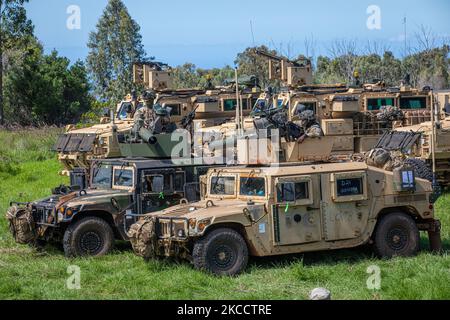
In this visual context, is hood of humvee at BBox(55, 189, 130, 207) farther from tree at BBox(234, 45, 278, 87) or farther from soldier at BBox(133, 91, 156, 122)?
tree at BBox(234, 45, 278, 87)

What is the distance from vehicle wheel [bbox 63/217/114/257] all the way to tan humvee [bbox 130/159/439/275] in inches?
59.6

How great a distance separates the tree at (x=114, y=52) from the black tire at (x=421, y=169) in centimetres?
2016

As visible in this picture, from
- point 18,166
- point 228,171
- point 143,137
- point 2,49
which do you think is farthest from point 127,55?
point 228,171

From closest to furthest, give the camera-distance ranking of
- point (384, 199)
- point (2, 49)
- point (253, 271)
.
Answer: point (253, 271)
point (384, 199)
point (2, 49)

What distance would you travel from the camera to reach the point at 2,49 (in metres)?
37.1

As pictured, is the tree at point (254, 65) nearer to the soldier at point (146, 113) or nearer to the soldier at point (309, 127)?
the soldier at point (146, 113)

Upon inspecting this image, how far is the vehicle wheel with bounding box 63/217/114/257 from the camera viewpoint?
42.7ft

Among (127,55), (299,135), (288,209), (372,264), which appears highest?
(127,55)

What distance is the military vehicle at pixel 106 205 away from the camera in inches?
516

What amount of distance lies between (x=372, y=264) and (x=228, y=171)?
2364 millimetres

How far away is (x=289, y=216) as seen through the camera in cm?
1183

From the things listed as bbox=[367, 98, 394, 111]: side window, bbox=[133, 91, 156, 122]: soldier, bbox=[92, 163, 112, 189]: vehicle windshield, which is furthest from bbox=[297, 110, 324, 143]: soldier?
bbox=[367, 98, 394, 111]: side window

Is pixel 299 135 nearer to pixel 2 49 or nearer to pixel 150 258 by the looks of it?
pixel 150 258

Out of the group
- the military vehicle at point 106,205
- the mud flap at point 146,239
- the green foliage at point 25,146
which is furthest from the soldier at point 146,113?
the green foliage at point 25,146
